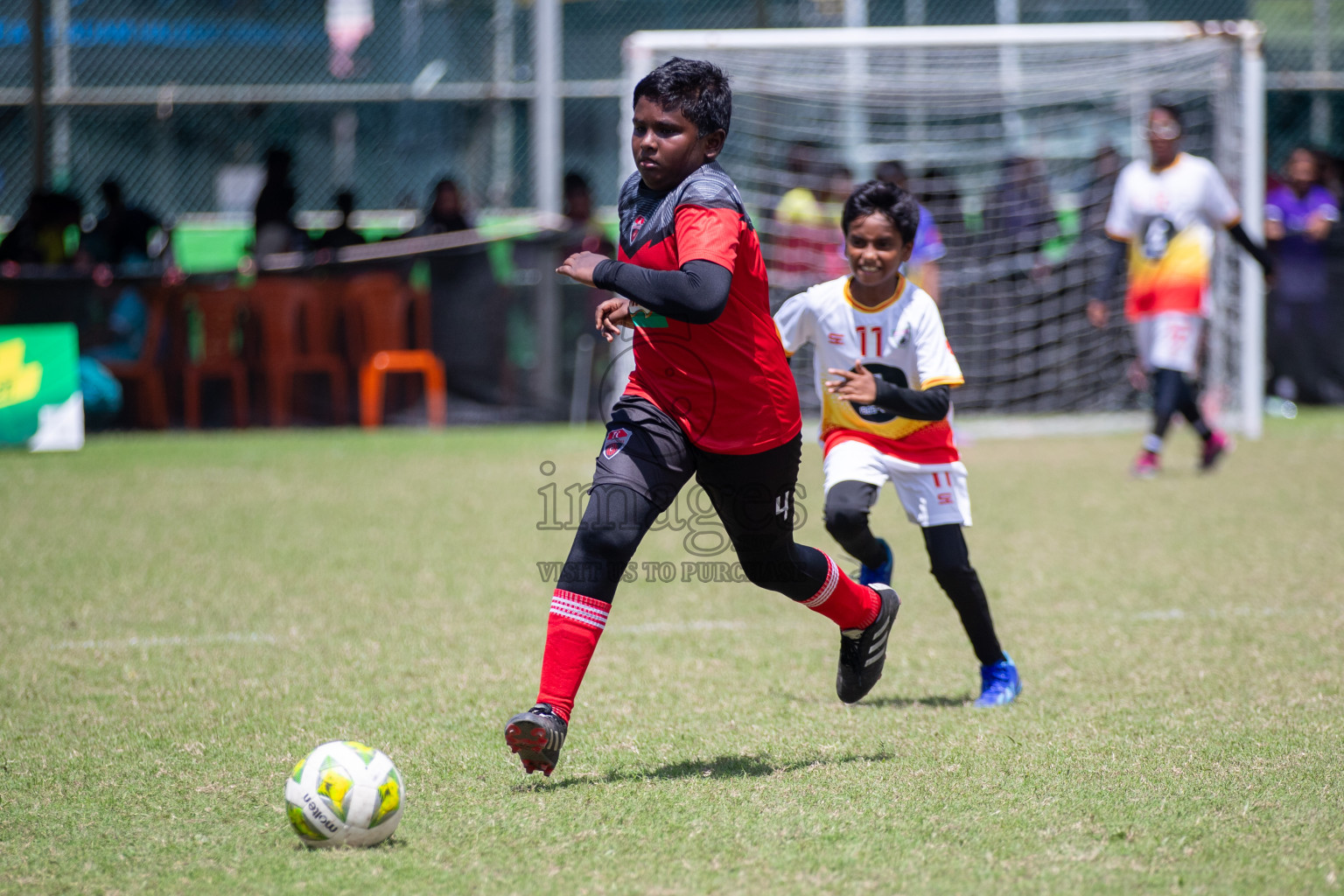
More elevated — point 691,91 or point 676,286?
point 691,91

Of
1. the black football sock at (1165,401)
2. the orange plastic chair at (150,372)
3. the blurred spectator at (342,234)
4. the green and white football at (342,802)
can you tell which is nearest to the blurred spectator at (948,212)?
the black football sock at (1165,401)

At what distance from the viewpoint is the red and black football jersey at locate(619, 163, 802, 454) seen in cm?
353

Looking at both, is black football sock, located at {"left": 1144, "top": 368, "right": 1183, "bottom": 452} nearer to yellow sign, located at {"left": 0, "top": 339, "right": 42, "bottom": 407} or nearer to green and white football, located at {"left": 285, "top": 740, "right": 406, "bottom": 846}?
green and white football, located at {"left": 285, "top": 740, "right": 406, "bottom": 846}

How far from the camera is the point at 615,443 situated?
361cm

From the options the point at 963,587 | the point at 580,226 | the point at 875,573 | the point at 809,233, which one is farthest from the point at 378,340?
the point at 963,587

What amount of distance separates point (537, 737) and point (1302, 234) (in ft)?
36.9

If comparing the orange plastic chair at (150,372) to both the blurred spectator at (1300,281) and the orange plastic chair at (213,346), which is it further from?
the blurred spectator at (1300,281)

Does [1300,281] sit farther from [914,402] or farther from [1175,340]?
[914,402]

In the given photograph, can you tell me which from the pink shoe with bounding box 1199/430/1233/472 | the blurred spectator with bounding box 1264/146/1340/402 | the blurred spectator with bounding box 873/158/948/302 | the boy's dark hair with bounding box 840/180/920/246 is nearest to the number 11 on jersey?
the boy's dark hair with bounding box 840/180/920/246

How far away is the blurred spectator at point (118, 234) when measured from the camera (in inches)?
A: 490

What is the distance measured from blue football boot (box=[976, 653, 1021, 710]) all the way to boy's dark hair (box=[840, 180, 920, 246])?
1.31m

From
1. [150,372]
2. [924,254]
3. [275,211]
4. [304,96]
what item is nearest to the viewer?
[924,254]

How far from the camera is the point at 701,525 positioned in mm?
7910

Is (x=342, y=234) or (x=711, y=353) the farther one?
(x=342, y=234)
